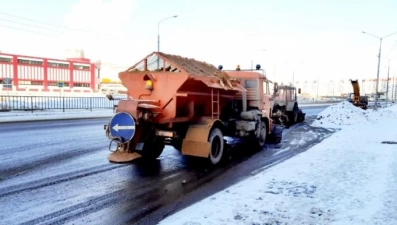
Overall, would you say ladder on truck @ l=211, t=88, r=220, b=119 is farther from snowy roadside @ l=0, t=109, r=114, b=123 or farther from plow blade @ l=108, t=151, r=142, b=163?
snowy roadside @ l=0, t=109, r=114, b=123

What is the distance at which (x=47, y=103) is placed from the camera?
1082 inches

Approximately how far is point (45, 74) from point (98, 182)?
66990 millimetres

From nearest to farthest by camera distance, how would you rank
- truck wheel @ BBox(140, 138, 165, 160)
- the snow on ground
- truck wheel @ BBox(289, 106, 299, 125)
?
the snow on ground, truck wheel @ BBox(140, 138, 165, 160), truck wheel @ BBox(289, 106, 299, 125)

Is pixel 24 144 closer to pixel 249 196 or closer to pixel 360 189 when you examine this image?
pixel 249 196

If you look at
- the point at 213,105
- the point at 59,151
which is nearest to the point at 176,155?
the point at 213,105

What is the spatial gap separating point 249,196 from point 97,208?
2432 millimetres

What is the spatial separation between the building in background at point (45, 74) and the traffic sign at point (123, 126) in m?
54.4

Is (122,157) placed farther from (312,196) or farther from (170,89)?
(312,196)

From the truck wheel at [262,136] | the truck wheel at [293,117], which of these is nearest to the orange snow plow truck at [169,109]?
the truck wheel at [262,136]

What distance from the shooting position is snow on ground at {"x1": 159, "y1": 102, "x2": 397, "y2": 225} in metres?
4.81

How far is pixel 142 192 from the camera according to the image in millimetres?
6367

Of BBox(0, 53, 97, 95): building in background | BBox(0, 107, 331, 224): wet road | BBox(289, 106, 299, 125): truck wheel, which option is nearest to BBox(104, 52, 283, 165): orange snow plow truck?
BBox(0, 107, 331, 224): wet road

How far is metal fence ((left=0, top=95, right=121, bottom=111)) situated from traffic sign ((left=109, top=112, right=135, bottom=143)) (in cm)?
1649

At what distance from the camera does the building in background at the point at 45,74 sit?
6197cm
